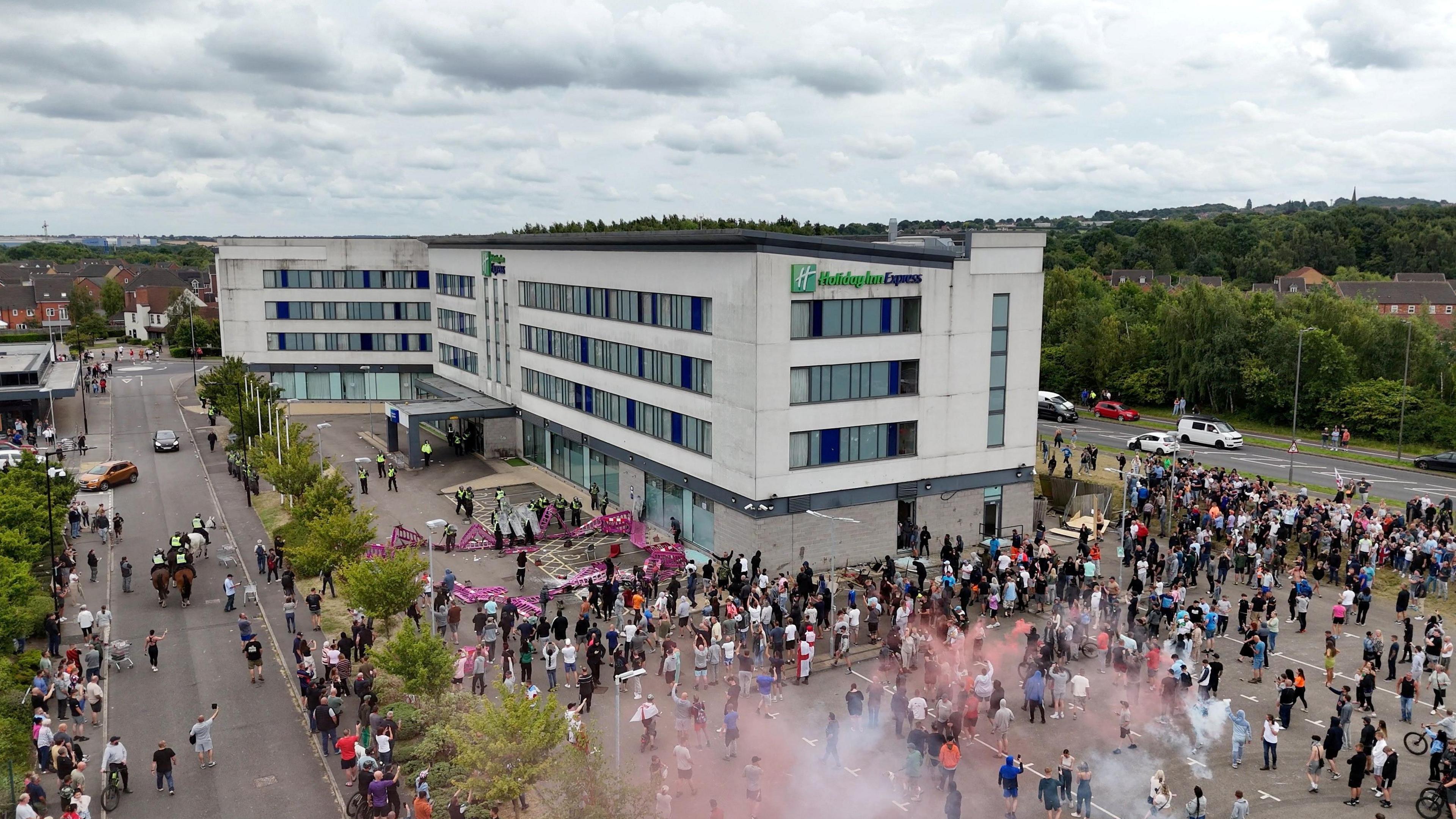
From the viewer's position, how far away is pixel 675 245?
137 ft

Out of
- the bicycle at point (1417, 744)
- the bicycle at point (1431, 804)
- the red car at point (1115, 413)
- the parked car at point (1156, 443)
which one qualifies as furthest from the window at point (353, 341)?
the bicycle at point (1431, 804)

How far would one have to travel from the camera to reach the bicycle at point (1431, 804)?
21891mm

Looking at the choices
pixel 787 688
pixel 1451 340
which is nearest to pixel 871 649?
pixel 787 688

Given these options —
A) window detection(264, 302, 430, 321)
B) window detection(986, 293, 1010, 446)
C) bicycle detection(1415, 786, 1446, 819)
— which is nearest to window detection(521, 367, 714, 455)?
window detection(986, 293, 1010, 446)

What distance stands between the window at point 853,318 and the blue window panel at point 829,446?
11.6 ft

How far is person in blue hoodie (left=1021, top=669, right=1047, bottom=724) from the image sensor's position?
1025 inches

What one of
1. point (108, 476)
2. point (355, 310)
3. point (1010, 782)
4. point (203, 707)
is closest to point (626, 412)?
point (203, 707)

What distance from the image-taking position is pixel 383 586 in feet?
96.6

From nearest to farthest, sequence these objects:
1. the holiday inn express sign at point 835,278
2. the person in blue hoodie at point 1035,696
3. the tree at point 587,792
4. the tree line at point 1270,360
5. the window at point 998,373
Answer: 1. the tree at point 587,792
2. the person in blue hoodie at point 1035,696
3. the holiday inn express sign at point 835,278
4. the window at point 998,373
5. the tree line at point 1270,360

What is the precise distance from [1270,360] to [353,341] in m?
66.8

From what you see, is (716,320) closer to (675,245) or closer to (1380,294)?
(675,245)

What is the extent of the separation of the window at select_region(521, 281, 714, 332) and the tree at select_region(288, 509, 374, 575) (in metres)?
14.0

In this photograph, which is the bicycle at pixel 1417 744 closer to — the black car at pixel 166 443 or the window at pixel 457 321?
the window at pixel 457 321

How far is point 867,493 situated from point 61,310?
143059 millimetres
